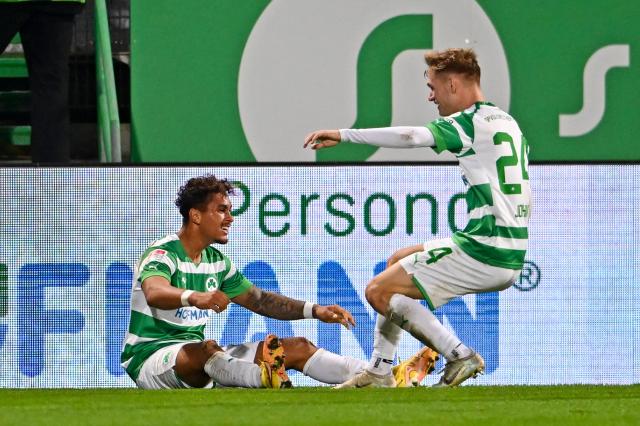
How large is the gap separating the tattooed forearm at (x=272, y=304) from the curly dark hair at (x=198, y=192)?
518mm

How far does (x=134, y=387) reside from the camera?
28.5ft

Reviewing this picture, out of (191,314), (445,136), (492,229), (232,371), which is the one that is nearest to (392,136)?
(445,136)

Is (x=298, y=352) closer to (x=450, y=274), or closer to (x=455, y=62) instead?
(x=450, y=274)

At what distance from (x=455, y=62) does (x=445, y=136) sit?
44cm

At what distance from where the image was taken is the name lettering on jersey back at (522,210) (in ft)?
25.8

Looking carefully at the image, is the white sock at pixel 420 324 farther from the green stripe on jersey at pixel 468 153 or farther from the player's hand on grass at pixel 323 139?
the player's hand on grass at pixel 323 139

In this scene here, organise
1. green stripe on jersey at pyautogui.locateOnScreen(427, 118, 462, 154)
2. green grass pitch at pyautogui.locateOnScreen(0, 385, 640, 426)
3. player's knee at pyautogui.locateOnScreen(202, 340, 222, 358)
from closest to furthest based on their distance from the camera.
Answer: green grass pitch at pyautogui.locateOnScreen(0, 385, 640, 426) < green stripe on jersey at pyautogui.locateOnScreen(427, 118, 462, 154) < player's knee at pyautogui.locateOnScreen(202, 340, 222, 358)

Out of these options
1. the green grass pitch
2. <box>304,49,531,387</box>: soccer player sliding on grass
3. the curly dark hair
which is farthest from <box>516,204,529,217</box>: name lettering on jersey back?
the curly dark hair

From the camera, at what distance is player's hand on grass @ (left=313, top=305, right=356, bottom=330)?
26.5ft

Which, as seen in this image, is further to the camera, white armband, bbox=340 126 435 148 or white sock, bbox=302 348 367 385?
white sock, bbox=302 348 367 385

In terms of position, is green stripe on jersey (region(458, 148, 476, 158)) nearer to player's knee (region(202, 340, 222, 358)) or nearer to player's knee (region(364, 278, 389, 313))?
player's knee (region(364, 278, 389, 313))

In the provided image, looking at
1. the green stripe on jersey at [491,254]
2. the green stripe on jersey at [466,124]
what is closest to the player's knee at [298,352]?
the green stripe on jersey at [491,254]

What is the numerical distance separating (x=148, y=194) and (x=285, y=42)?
190 centimetres

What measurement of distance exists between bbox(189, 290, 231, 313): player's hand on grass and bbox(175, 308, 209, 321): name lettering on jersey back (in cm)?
54
